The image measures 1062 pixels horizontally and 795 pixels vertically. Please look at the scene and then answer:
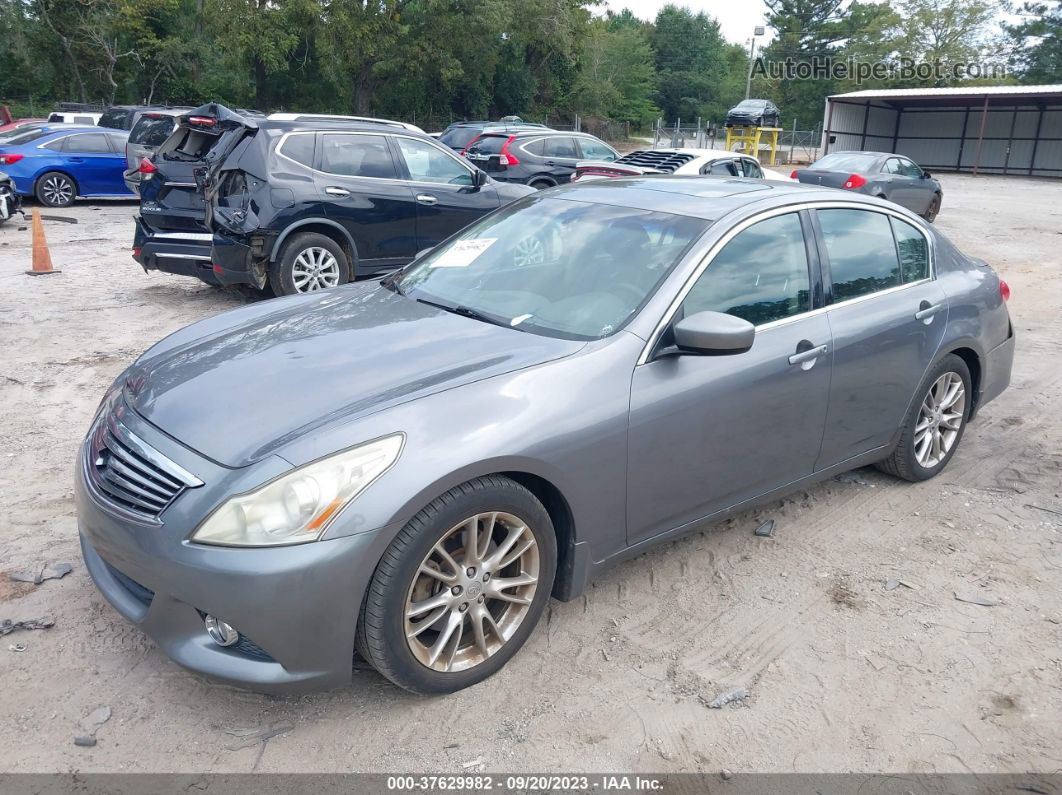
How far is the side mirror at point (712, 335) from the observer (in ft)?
10.4

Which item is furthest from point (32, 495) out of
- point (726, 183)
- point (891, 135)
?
point (891, 135)

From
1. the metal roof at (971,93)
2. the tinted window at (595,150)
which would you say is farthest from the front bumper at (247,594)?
the metal roof at (971,93)

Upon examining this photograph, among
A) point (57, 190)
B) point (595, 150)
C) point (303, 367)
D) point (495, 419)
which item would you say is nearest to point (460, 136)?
point (595, 150)

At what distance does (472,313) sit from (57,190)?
15.6 m

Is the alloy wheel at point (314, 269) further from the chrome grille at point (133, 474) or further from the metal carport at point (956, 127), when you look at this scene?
the metal carport at point (956, 127)

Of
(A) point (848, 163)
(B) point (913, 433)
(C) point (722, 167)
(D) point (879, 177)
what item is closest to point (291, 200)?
(B) point (913, 433)

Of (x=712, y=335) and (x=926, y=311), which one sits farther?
(x=926, y=311)

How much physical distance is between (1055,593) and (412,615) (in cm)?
287

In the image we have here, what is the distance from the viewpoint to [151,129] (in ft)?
51.1

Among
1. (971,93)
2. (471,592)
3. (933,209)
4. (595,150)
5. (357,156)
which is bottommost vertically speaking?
(933,209)

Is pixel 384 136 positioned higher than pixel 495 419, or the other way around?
pixel 384 136

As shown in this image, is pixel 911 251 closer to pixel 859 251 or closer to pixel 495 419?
pixel 859 251

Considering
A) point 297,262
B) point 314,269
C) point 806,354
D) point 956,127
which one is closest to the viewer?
point 806,354

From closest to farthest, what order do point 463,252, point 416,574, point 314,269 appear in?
point 416,574, point 463,252, point 314,269
